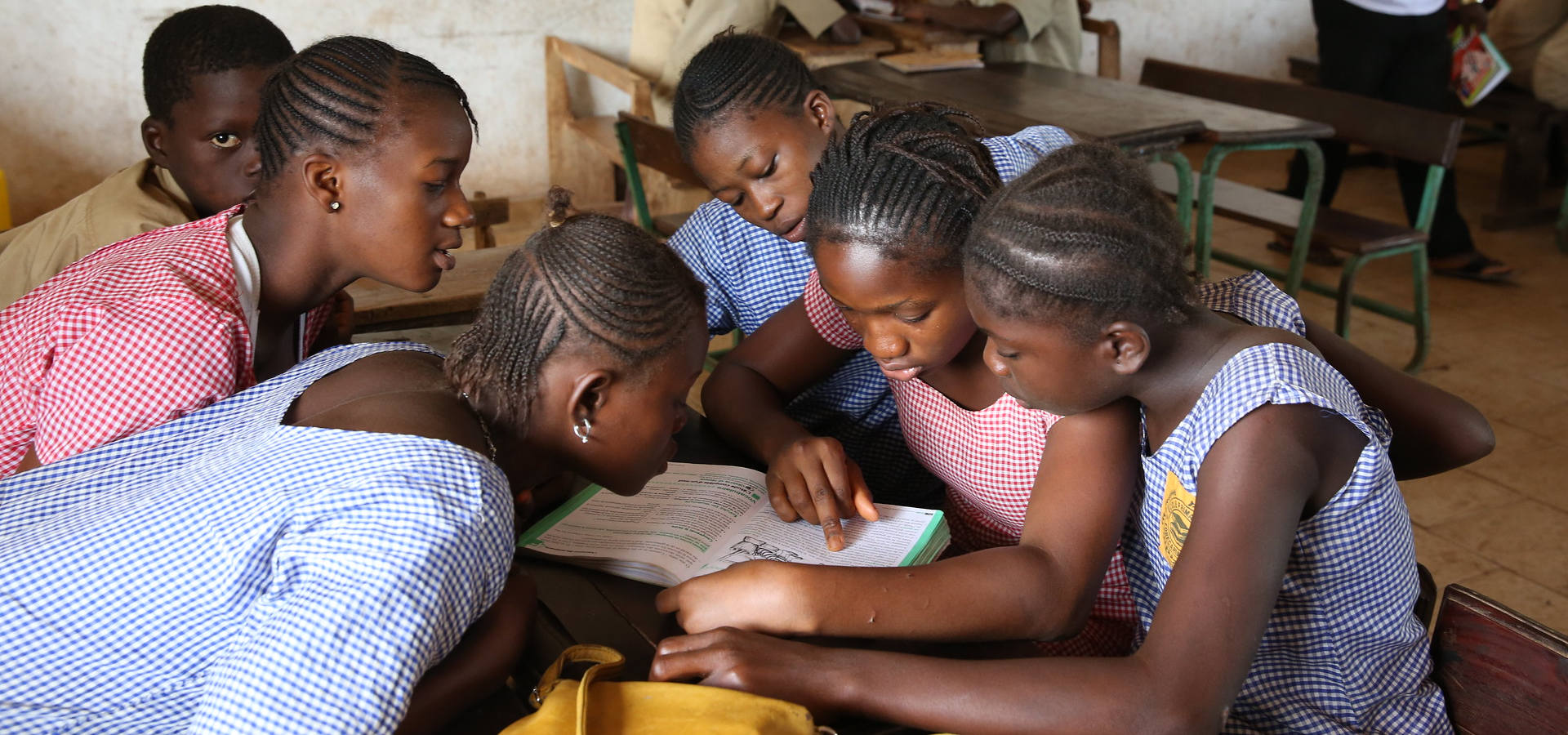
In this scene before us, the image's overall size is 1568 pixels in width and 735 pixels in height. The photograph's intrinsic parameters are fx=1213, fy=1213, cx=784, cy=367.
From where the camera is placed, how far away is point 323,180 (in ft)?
5.24

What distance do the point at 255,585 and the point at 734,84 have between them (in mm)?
1090

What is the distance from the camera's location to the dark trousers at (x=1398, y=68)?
449 cm

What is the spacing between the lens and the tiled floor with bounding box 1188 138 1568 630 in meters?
2.78

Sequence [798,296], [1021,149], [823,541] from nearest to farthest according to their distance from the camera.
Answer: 1. [823,541]
2. [1021,149]
3. [798,296]

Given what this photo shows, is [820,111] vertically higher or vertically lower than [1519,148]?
higher

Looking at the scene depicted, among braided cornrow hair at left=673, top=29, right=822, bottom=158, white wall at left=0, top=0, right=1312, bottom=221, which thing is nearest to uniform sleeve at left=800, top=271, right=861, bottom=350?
braided cornrow hair at left=673, top=29, right=822, bottom=158

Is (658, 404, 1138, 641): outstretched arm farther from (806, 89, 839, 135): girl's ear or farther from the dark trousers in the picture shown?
the dark trousers

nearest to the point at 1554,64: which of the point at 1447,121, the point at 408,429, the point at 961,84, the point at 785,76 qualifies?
the point at 1447,121

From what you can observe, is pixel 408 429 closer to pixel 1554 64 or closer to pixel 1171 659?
pixel 1171 659

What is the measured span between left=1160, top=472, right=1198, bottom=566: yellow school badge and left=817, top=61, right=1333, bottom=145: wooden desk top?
180cm

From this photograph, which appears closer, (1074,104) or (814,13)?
(1074,104)

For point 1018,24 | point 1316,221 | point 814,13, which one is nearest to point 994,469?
point 1316,221

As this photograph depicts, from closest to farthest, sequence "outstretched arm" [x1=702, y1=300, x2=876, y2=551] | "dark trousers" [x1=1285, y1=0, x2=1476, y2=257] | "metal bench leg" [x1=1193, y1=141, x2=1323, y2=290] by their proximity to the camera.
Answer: "outstretched arm" [x1=702, y1=300, x2=876, y2=551]
"metal bench leg" [x1=1193, y1=141, x2=1323, y2=290]
"dark trousers" [x1=1285, y1=0, x2=1476, y2=257]

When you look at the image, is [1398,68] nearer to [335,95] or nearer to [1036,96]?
[1036,96]
